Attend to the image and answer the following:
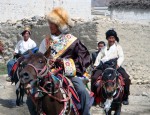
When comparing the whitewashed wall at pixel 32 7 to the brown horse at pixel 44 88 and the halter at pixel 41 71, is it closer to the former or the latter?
the brown horse at pixel 44 88

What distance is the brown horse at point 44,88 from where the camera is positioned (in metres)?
5.08

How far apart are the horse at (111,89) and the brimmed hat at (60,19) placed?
309 centimetres

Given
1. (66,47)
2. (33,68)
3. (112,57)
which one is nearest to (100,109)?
(112,57)

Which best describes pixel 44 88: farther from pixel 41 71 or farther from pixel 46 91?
pixel 41 71

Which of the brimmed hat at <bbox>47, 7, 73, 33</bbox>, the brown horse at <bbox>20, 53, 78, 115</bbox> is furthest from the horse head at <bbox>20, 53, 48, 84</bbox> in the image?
the brimmed hat at <bbox>47, 7, 73, 33</bbox>

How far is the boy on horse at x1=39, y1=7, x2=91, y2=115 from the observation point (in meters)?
5.85

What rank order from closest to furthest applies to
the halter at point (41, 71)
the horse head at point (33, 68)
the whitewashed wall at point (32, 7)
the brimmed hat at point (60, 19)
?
the horse head at point (33, 68)
the halter at point (41, 71)
the brimmed hat at point (60, 19)
the whitewashed wall at point (32, 7)

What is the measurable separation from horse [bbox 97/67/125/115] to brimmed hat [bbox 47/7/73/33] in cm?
309

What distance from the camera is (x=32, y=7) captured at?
1065 inches

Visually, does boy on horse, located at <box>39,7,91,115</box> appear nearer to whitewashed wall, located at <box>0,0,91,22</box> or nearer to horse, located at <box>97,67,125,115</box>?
horse, located at <box>97,67,125,115</box>

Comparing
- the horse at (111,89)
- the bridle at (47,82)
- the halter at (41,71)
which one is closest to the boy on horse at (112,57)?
the horse at (111,89)

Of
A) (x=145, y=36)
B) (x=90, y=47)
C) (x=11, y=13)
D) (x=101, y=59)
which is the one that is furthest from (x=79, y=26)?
(x=11, y=13)

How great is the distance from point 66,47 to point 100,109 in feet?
18.7

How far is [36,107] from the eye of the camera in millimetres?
5602
